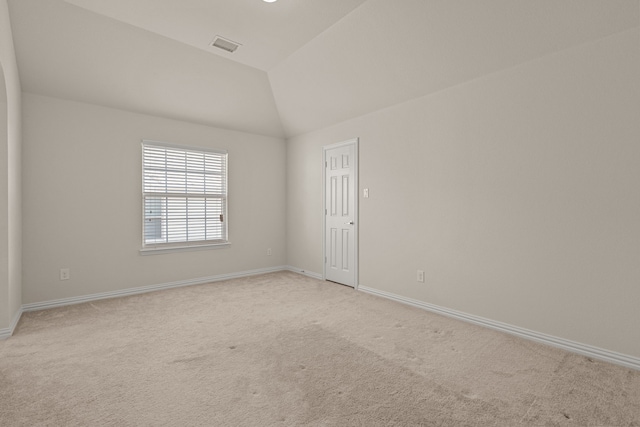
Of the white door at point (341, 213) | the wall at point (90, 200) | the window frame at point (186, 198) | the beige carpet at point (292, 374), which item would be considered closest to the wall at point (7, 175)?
the beige carpet at point (292, 374)

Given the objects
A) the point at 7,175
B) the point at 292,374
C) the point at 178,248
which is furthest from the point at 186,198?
the point at 292,374

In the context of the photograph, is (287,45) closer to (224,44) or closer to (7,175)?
(224,44)

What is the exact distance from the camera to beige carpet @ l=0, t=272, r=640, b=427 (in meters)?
1.73

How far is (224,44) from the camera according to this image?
3465 millimetres

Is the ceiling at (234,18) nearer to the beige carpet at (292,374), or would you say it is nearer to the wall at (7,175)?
Answer: the wall at (7,175)

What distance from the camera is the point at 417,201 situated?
11.9 feet

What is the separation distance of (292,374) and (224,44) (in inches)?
134

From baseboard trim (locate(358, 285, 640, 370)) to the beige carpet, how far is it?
84mm

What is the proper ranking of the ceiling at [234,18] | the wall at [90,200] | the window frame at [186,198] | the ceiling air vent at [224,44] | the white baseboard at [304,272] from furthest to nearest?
the white baseboard at [304,272]
the window frame at [186,198]
the wall at [90,200]
the ceiling air vent at [224,44]
the ceiling at [234,18]

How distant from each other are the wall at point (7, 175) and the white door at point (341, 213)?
11.6ft

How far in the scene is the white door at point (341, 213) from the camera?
4410mm

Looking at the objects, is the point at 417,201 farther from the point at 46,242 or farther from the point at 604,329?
the point at 46,242

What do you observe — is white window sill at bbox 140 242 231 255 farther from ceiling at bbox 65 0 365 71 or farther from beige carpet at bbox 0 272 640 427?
ceiling at bbox 65 0 365 71

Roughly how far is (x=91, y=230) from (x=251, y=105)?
2.70m
